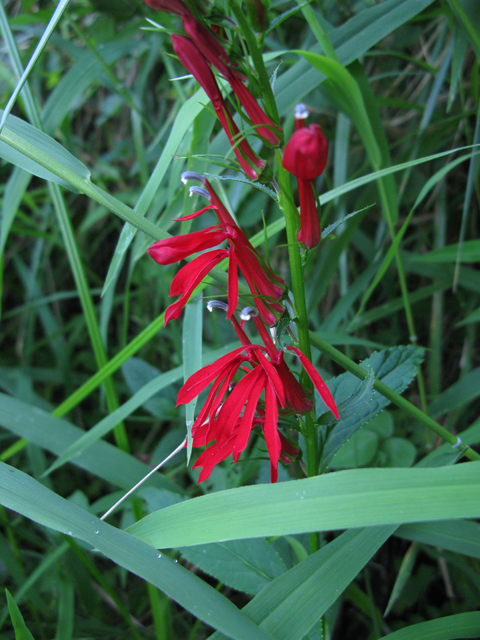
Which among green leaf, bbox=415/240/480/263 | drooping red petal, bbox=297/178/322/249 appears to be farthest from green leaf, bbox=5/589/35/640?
green leaf, bbox=415/240/480/263

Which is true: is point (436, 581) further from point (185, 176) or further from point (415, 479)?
point (185, 176)

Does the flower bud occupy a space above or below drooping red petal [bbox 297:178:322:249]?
above

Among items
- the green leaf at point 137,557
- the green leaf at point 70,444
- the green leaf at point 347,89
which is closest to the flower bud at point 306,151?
the green leaf at point 347,89

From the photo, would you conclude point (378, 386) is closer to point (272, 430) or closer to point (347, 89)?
point (272, 430)

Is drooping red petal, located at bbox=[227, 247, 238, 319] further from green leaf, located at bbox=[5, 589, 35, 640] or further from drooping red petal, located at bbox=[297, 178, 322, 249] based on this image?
green leaf, located at bbox=[5, 589, 35, 640]

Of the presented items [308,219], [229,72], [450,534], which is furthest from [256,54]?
[450,534]

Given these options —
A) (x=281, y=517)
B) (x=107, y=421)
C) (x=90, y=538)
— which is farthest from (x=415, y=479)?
(x=107, y=421)
